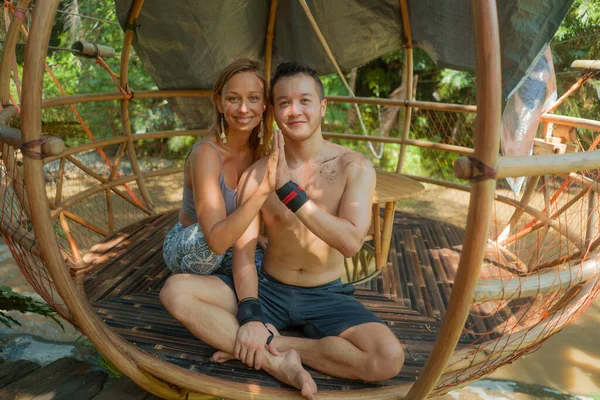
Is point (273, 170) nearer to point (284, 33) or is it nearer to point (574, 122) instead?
point (574, 122)

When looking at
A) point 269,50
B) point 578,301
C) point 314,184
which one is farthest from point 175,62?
point 578,301

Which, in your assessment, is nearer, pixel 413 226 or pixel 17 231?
pixel 17 231

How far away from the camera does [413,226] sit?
3.79m

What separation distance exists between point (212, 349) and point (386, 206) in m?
1.26

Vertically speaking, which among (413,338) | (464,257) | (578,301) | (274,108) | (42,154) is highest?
(274,108)

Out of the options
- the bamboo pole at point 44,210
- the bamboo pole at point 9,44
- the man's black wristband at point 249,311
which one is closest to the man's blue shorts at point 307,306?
the man's black wristband at point 249,311

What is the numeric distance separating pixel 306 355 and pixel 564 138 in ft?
7.24

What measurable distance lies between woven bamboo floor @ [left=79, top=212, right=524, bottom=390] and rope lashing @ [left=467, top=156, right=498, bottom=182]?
1.79 ft

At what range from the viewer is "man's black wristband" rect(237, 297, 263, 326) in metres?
1.88

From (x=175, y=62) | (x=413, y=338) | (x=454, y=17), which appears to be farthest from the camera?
(x=175, y=62)

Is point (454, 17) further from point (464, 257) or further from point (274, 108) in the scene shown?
point (464, 257)

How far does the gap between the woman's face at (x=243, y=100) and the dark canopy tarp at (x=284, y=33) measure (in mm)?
1539

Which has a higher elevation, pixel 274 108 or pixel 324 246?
pixel 274 108

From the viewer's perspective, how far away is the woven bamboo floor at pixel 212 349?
195cm
